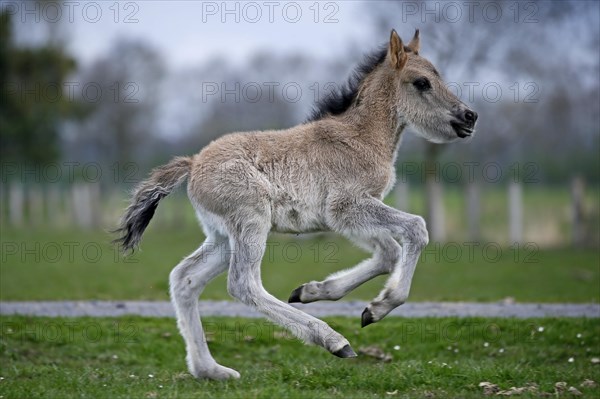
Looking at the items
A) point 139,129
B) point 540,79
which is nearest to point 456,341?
point 540,79

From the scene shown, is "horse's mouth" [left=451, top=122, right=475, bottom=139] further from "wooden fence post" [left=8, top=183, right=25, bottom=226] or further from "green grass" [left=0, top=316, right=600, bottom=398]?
"wooden fence post" [left=8, top=183, right=25, bottom=226]

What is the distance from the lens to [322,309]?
1241cm

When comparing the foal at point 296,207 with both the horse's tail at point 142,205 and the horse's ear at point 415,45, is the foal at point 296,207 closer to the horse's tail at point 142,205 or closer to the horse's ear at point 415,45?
the horse's tail at point 142,205

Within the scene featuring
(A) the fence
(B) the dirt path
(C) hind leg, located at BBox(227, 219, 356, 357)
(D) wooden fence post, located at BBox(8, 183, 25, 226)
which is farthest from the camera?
(D) wooden fence post, located at BBox(8, 183, 25, 226)

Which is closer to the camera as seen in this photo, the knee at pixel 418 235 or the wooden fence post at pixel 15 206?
the knee at pixel 418 235

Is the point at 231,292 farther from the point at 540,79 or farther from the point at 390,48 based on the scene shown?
the point at 540,79

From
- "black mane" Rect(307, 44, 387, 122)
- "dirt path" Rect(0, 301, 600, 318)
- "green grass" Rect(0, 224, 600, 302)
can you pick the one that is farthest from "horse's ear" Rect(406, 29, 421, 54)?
"green grass" Rect(0, 224, 600, 302)

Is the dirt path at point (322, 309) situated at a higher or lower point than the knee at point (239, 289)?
lower

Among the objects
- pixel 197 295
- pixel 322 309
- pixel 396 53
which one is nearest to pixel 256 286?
pixel 197 295

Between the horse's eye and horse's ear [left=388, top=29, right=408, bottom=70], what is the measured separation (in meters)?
0.23

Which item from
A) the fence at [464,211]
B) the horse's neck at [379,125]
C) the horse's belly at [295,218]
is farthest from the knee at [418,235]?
the fence at [464,211]

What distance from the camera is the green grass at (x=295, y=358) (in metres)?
7.54

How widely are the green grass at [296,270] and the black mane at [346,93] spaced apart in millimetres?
5638

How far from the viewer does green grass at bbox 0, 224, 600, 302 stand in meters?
15.4
